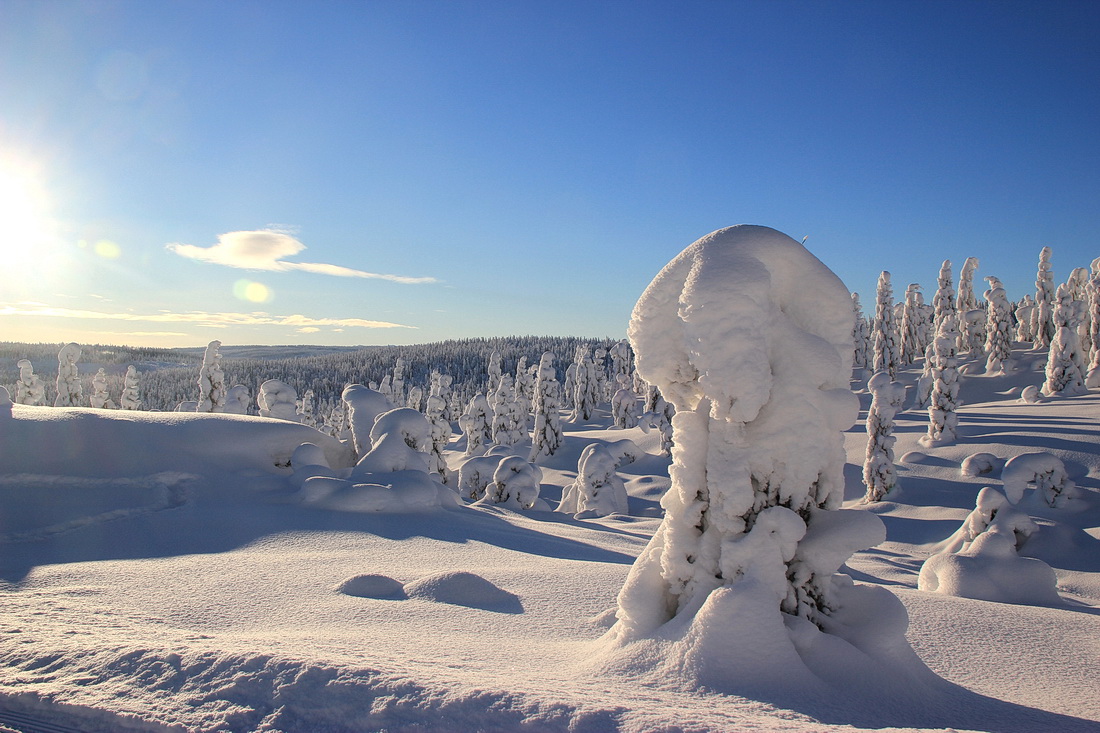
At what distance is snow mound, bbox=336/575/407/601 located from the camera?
23.5 ft

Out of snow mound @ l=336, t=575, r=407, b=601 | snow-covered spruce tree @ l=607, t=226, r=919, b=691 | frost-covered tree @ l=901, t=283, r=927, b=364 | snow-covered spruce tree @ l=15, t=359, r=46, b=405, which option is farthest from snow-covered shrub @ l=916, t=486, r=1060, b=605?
frost-covered tree @ l=901, t=283, r=927, b=364

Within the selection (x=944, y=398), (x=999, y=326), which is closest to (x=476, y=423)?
(x=944, y=398)

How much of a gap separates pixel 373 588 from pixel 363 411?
12903mm

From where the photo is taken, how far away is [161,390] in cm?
10869

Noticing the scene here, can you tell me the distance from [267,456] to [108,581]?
822 cm

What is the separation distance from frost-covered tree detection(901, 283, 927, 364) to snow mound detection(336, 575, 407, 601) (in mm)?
72947

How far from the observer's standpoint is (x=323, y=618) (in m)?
6.13

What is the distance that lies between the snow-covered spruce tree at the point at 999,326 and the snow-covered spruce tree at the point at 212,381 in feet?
201

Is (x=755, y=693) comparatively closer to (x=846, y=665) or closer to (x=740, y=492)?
(x=846, y=665)

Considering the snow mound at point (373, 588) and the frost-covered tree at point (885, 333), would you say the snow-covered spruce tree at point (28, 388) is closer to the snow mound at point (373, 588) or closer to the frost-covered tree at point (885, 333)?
the snow mound at point (373, 588)

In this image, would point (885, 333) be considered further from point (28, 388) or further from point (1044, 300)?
point (28, 388)

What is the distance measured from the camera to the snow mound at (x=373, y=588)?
7.17m

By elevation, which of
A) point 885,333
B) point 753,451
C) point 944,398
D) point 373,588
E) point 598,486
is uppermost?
point 885,333

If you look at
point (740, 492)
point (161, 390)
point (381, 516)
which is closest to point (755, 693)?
point (740, 492)
